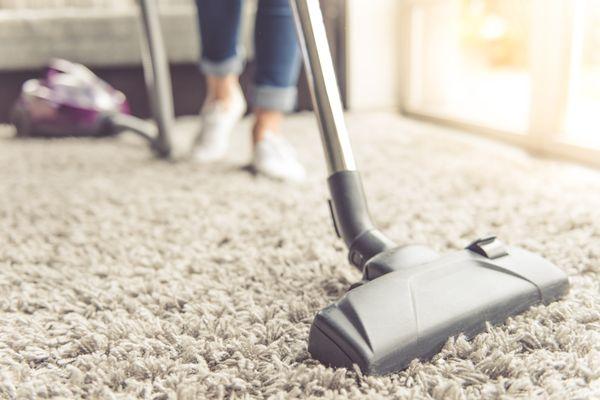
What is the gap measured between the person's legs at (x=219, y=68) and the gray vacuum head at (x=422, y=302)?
0.78 metres

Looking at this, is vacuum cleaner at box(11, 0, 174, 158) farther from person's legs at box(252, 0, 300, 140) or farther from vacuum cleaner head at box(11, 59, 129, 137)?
person's legs at box(252, 0, 300, 140)

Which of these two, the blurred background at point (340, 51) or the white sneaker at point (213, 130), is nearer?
the white sneaker at point (213, 130)

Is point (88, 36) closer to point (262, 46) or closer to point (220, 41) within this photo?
point (220, 41)

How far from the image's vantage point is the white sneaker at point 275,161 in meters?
1.04

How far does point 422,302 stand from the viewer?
Result: 404 millimetres

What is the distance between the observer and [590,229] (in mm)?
685

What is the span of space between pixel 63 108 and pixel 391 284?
1377 mm

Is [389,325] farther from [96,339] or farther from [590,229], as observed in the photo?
[590,229]

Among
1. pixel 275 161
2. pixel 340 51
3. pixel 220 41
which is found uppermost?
pixel 220 41

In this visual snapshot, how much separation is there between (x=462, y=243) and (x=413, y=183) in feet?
1.02

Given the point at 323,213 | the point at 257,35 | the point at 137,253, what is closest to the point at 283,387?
the point at 137,253

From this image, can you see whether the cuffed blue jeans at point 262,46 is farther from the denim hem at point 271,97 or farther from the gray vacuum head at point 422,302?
the gray vacuum head at point 422,302

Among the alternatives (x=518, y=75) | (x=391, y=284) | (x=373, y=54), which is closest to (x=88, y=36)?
(x=373, y=54)

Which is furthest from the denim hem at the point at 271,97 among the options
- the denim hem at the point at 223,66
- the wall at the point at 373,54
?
the wall at the point at 373,54
